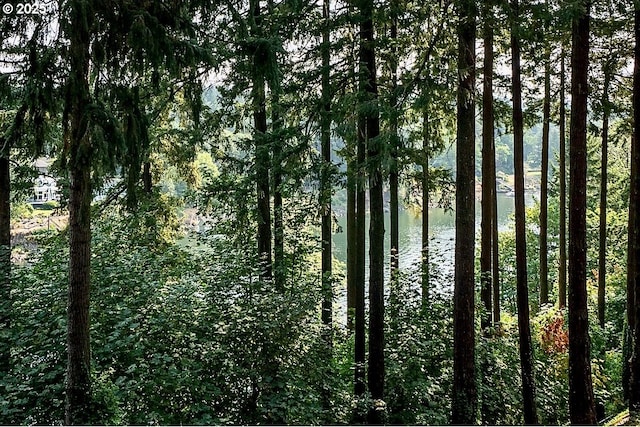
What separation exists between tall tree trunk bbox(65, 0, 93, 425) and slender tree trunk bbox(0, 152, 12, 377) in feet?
3.15

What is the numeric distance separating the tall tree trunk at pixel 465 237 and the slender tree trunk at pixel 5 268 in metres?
5.42

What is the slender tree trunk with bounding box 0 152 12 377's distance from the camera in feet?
19.8

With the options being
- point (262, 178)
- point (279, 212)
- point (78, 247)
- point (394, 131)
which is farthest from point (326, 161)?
point (78, 247)

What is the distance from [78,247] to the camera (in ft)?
16.4

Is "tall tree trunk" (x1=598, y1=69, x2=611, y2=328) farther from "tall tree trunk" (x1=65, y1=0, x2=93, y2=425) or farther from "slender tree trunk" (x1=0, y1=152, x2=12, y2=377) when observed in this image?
"slender tree trunk" (x1=0, y1=152, x2=12, y2=377)

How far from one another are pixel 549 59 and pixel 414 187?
4.82 metres

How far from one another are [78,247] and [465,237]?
4809 millimetres

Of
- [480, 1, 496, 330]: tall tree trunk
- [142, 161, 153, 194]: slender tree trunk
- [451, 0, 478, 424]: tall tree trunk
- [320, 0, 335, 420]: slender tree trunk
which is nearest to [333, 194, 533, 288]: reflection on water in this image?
[480, 1, 496, 330]: tall tree trunk

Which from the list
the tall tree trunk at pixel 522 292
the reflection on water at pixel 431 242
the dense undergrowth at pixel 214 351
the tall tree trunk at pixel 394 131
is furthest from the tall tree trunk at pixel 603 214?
the dense undergrowth at pixel 214 351

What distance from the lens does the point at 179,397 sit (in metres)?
6.11

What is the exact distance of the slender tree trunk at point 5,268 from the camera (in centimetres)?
604

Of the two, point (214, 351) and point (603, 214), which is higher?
point (603, 214)

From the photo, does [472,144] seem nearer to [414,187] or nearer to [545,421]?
[414,187]

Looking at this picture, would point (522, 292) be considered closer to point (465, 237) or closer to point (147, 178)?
point (465, 237)
